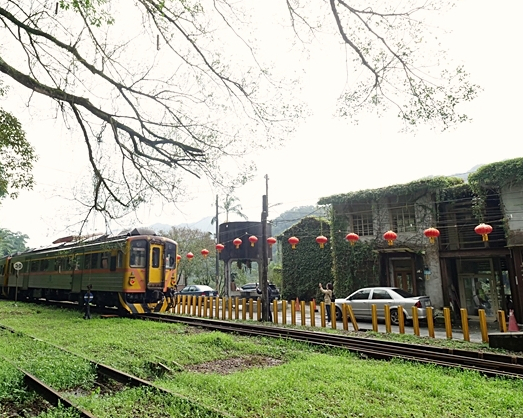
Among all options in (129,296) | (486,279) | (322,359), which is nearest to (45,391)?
(322,359)

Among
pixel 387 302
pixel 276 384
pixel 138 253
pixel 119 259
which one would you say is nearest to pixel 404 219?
pixel 387 302

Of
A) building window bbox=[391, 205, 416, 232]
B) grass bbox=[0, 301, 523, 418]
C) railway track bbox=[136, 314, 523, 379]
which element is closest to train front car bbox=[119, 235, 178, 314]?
railway track bbox=[136, 314, 523, 379]

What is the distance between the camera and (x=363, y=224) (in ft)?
63.2

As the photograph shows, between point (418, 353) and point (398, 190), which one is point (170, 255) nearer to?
point (418, 353)

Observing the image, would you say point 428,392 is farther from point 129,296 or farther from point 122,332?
point 129,296

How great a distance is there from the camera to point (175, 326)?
11094 mm

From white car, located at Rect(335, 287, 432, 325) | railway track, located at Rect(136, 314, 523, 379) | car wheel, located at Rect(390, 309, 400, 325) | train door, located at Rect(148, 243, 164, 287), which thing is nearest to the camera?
railway track, located at Rect(136, 314, 523, 379)

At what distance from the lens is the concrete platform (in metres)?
7.88

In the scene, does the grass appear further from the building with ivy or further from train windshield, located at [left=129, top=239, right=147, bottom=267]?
the building with ivy

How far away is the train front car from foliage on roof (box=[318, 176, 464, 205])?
30.1ft

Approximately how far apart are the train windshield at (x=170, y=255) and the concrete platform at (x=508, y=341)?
1086 cm

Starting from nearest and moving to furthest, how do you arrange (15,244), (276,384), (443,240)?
1. (276,384)
2. (443,240)
3. (15,244)

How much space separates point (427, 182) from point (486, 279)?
5.07m

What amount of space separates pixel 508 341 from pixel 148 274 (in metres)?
11.1
